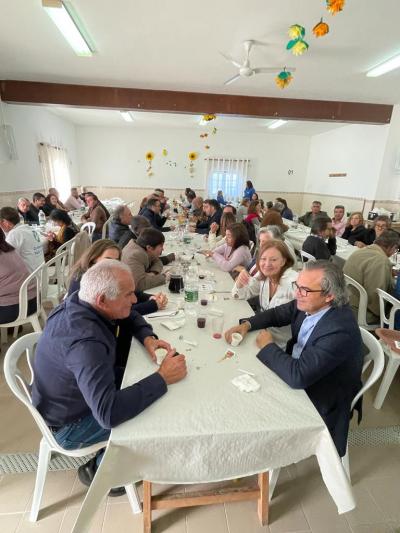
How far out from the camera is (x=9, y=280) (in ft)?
7.59

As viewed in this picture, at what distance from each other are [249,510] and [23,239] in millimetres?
2826

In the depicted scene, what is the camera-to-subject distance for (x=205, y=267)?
2963mm

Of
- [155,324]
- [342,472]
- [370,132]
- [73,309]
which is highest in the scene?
[370,132]

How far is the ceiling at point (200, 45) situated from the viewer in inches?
109

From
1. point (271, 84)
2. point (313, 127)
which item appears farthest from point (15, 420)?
point (313, 127)

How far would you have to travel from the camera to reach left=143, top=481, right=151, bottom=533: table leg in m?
1.26

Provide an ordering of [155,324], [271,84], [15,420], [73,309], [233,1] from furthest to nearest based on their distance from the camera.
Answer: [271,84]
[233,1]
[15,420]
[155,324]
[73,309]

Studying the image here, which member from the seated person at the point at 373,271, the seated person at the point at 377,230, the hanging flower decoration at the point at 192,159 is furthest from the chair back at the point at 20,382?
the hanging flower decoration at the point at 192,159

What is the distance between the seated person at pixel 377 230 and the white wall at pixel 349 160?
9.30ft

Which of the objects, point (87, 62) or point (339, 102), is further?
point (339, 102)

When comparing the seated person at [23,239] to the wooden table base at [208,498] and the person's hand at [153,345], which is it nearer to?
the person's hand at [153,345]

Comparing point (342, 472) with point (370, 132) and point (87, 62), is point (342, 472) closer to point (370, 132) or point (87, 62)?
point (87, 62)

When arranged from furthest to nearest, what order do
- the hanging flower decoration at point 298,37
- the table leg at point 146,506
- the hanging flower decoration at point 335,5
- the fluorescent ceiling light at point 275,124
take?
the fluorescent ceiling light at point 275,124
the hanging flower decoration at point 298,37
the hanging flower decoration at point 335,5
the table leg at point 146,506

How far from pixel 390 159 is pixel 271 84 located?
11.9 feet
